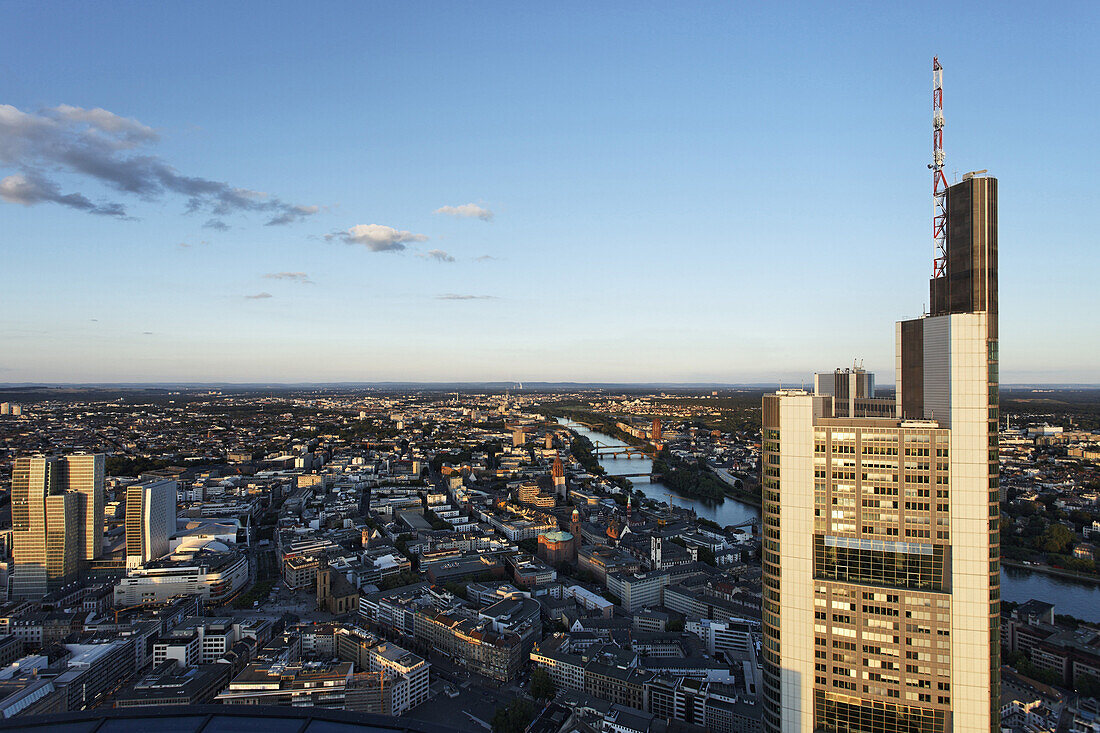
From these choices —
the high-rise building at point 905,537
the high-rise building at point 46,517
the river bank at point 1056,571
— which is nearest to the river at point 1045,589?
the river bank at point 1056,571

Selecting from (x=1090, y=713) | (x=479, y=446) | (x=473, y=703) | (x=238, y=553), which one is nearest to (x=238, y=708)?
(x=473, y=703)

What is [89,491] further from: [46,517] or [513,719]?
[513,719]

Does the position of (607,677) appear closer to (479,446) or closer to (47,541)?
(47,541)

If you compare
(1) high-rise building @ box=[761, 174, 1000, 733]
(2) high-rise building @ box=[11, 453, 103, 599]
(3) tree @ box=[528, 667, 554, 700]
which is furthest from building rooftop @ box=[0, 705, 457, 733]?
(2) high-rise building @ box=[11, 453, 103, 599]

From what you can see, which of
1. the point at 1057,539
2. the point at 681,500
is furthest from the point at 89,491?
the point at 1057,539

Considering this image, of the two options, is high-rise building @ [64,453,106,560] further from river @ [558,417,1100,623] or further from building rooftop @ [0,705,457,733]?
river @ [558,417,1100,623]
